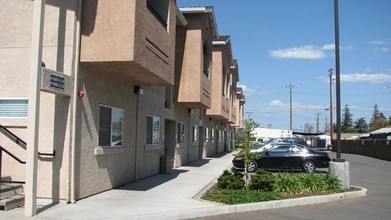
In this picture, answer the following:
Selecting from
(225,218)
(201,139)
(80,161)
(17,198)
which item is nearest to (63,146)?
(80,161)

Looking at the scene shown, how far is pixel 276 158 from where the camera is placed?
72.3ft

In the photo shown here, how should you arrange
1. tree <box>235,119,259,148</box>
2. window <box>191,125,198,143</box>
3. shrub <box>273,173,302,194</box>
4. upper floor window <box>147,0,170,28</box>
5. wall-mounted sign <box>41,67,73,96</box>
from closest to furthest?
wall-mounted sign <box>41,67,73,96</box> → shrub <box>273,173,302,194</box> → tree <box>235,119,259,148</box> → upper floor window <box>147,0,170,28</box> → window <box>191,125,198,143</box>

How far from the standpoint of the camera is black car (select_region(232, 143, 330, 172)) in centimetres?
2175

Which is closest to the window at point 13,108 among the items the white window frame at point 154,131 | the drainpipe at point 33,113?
the drainpipe at point 33,113

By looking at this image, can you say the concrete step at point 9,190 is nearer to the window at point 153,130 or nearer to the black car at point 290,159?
the window at point 153,130

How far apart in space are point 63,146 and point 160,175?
7497mm

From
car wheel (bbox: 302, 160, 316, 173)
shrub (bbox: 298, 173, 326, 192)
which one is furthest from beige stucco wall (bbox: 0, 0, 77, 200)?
car wheel (bbox: 302, 160, 316, 173)

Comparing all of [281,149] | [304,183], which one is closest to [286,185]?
[304,183]

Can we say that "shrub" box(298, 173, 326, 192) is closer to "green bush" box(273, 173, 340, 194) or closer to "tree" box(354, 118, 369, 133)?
"green bush" box(273, 173, 340, 194)

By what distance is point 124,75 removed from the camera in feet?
40.9

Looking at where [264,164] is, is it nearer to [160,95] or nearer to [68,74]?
[160,95]

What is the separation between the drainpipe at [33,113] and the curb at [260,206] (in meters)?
2.35

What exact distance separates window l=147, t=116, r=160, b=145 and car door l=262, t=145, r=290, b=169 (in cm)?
666

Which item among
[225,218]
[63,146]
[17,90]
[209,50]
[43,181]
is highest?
[209,50]
